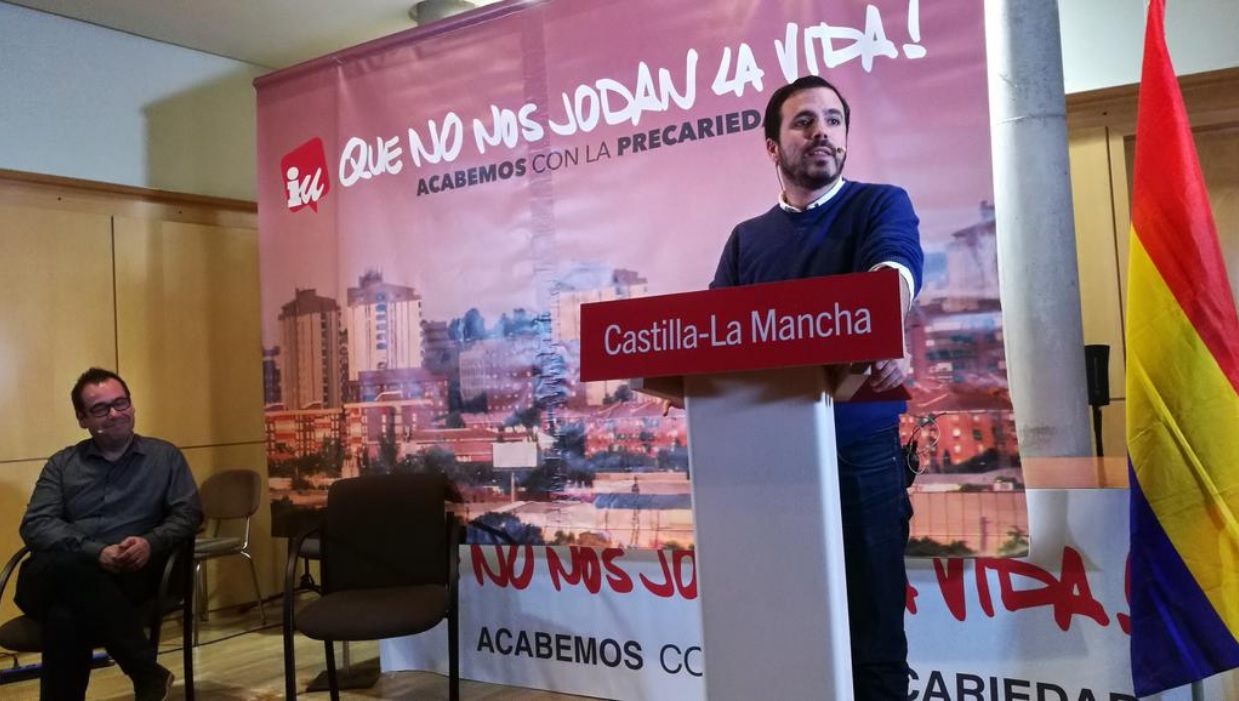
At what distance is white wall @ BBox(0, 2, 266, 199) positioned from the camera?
16.0 ft

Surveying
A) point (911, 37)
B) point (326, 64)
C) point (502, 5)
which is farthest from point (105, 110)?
point (911, 37)

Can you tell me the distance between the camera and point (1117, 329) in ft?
14.3

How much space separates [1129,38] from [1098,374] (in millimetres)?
1616

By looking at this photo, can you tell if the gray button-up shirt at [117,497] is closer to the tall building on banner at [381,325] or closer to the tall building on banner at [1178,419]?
the tall building on banner at [381,325]

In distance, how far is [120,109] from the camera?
17.4ft

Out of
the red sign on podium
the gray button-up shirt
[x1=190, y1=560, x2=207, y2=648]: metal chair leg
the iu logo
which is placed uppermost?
the iu logo

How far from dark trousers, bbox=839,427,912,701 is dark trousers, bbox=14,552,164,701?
8.25ft

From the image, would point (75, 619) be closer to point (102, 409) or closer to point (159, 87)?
point (102, 409)

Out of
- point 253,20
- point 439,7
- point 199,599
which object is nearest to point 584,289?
point 439,7

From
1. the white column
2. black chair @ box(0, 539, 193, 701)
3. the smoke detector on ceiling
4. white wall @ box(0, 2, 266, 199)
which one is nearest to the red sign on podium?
the white column

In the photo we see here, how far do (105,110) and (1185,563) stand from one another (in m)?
5.40

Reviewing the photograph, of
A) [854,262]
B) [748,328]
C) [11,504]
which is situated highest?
[854,262]

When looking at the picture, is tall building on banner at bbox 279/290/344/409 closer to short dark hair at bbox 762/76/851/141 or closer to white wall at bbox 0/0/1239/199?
white wall at bbox 0/0/1239/199

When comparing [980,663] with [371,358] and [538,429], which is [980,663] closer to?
[538,429]
